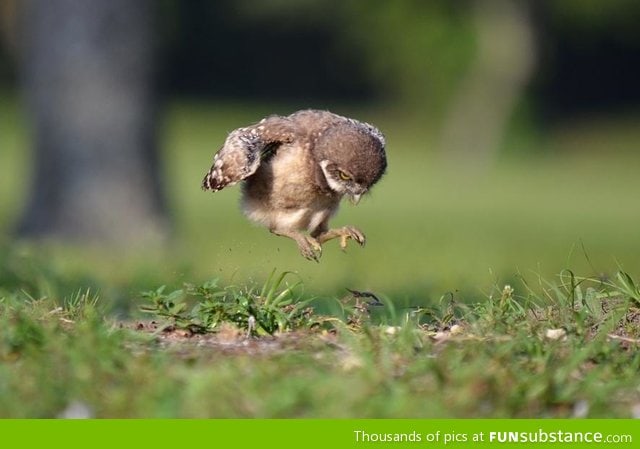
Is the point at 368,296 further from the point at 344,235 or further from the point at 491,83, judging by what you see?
the point at 491,83

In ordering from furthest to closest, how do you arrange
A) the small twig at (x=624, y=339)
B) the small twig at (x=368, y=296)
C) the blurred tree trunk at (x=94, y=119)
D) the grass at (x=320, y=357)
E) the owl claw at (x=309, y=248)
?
the blurred tree trunk at (x=94, y=119), the owl claw at (x=309, y=248), the small twig at (x=368, y=296), the small twig at (x=624, y=339), the grass at (x=320, y=357)

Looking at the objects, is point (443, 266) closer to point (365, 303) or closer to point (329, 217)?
point (329, 217)

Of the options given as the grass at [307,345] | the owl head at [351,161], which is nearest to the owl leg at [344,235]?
the owl head at [351,161]

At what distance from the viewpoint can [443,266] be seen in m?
13.4

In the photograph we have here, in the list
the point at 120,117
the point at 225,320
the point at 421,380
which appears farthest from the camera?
the point at 120,117

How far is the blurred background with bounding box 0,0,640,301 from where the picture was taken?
13.8 m

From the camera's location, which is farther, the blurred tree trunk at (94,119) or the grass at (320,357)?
the blurred tree trunk at (94,119)

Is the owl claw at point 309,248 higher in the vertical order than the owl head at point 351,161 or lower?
lower

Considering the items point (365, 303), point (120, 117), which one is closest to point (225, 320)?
point (365, 303)

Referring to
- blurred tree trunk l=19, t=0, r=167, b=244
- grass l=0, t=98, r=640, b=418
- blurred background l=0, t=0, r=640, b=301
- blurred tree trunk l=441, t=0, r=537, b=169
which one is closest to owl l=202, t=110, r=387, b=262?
blurred background l=0, t=0, r=640, b=301

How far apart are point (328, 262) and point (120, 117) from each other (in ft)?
13.9

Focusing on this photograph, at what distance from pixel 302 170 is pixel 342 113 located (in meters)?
41.3

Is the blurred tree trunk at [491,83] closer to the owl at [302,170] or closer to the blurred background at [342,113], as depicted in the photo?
the blurred background at [342,113]

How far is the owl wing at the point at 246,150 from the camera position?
27.7 ft
